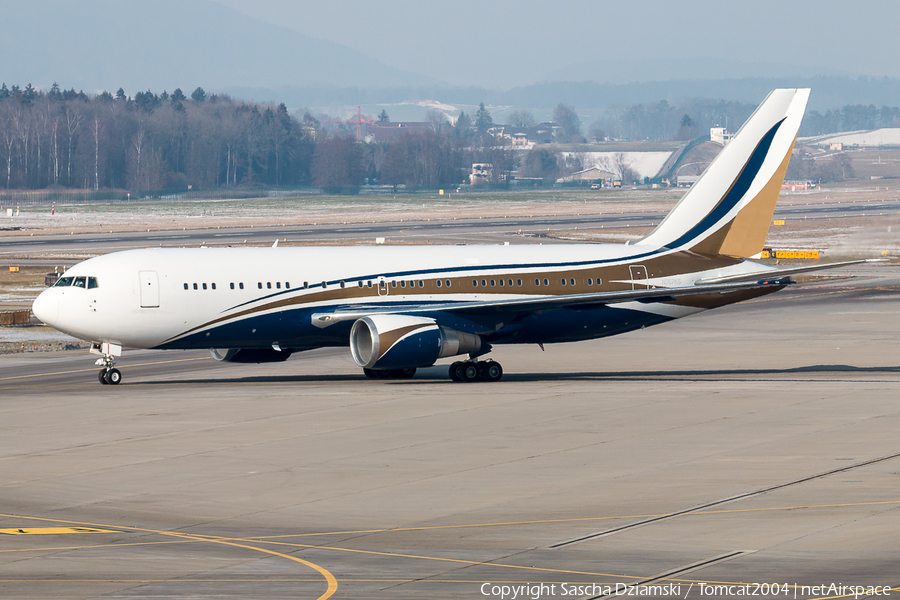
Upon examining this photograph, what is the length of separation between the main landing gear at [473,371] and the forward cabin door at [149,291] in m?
10.4

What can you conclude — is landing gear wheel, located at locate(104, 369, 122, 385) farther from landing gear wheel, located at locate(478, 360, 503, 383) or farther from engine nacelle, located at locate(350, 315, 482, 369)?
landing gear wheel, located at locate(478, 360, 503, 383)

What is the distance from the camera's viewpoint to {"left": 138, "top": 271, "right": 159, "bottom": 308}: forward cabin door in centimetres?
3991

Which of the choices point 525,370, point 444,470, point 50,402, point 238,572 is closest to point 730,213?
point 525,370

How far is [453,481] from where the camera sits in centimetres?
2516

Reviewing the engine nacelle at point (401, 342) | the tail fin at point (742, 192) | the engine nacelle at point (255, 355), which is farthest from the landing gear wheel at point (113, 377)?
the tail fin at point (742, 192)

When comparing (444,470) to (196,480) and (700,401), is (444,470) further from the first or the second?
(700,401)

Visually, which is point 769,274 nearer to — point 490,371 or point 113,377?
point 490,371

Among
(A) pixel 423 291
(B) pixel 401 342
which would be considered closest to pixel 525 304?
(A) pixel 423 291

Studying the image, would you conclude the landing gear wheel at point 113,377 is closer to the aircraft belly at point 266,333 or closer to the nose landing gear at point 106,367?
the nose landing gear at point 106,367

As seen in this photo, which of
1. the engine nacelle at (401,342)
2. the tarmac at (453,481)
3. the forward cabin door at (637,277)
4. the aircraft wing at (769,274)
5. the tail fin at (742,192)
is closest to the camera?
the tarmac at (453,481)

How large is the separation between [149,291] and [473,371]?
1136 centimetres

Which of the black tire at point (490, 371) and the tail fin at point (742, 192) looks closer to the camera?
the black tire at point (490, 371)

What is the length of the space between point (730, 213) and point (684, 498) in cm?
2369

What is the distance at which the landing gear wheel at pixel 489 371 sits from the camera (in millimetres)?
41500
